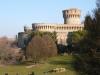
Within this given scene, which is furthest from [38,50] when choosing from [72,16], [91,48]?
[72,16]

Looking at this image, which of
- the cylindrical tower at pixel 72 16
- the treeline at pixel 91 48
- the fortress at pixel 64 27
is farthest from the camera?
the cylindrical tower at pixel 72 16

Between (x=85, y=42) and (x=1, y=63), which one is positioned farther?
(x=1, y=63)

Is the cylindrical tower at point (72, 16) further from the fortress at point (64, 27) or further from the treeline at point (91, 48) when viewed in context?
the treeline at point (91, 48)

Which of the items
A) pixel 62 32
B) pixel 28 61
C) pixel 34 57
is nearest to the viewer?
pixel 34 57

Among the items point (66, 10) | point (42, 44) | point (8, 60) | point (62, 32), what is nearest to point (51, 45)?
point (42, 44)

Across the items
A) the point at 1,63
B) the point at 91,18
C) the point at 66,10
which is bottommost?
the point at 1,63

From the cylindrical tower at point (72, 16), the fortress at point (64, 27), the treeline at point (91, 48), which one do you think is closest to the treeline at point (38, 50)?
the fortress at point (64, 27)

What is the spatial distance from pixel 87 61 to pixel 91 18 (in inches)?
63.2

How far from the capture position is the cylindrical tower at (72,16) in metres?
132

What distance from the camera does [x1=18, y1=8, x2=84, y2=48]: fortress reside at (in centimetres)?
12125

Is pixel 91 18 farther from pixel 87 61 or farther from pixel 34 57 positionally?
pixel 34 57

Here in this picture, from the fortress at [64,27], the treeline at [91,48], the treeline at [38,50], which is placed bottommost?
the treeline at [38,50]

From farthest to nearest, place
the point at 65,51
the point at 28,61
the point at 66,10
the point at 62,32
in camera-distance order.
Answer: the point at 66,10 < the point at 62,32 < the point at 65,51 < the point at 28,61

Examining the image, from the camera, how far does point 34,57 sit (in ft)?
229
